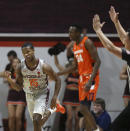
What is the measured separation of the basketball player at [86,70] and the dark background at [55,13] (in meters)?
2.16

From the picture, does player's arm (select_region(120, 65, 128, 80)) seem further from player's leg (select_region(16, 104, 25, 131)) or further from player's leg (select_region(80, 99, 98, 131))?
player's leg (select_region(16, 104, 25, 131))

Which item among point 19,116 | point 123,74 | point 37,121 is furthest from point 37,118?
point 123,74

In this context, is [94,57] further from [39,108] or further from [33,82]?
[39,108]

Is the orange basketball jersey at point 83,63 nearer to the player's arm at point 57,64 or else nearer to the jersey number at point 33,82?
the jersey number at point 33,82

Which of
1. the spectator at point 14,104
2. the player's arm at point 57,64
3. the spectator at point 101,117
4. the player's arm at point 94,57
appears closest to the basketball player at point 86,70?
the player's arm at point 94,57

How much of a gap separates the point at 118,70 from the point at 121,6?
1493mm

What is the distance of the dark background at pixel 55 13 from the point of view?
379 inches

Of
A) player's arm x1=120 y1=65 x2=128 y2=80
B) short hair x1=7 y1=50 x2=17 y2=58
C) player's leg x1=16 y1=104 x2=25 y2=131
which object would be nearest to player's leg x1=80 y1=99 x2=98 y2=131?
player's arm x1=120 y1=65 x2=128 y2=80

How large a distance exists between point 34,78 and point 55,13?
3.30 metres

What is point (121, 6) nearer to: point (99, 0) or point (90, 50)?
point (99, 0)

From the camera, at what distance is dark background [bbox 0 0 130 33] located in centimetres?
962

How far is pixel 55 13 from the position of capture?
9.67 metres

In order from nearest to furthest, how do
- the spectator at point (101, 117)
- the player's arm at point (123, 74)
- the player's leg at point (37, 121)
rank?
1. the player's leg at point (37, 121)
2. the spectator at point (101, 117)
3. the player's arm at point (123, 74)

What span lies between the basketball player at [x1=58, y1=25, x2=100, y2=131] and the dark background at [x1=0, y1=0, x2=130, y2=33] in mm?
2157
